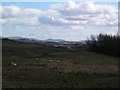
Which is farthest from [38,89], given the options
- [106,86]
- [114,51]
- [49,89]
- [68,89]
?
[114,51]

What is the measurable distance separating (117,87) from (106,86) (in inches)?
28.4

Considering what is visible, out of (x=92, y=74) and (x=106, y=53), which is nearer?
(x=92, y=74)

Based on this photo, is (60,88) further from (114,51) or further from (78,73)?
(114,51)

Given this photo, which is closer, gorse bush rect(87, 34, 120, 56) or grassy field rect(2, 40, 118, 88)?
grassy field rect(2, 40, 118, 88)

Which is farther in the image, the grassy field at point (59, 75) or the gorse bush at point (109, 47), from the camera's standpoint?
the gorse bush at point (109, 47)

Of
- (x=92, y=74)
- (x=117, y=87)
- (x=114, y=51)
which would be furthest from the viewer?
(x=114, y=51)

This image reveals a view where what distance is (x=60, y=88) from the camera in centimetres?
1179

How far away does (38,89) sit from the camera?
37.2 ft

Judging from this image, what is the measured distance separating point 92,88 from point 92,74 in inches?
283

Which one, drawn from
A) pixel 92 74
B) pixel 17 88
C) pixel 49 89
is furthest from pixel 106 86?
pixel 92 74

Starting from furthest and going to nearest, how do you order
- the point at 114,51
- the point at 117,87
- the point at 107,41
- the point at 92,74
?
the point at 107,41
the point at 114,51
the point at 92,74
the point at 117,87

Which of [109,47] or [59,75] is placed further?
[109,47]

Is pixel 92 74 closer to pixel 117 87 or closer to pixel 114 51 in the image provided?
pixel 117 87

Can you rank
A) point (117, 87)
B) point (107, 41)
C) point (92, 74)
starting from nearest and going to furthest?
point (117, 87)
point (92, 74)
point (107, 41)
